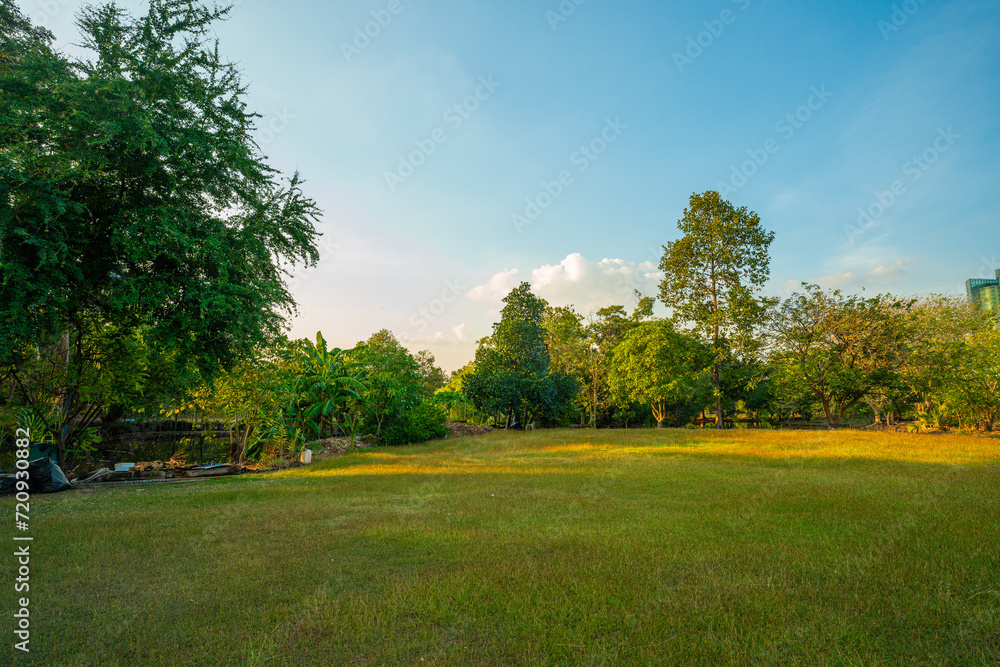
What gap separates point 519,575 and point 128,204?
897 cm

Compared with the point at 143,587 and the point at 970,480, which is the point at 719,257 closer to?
the point at 970,480

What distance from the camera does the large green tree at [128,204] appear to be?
6.74 meters

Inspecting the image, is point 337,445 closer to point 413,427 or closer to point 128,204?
point 413,427

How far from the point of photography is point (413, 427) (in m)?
18.4

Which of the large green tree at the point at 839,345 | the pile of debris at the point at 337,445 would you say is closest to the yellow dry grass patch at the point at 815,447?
the large green tree at the point at 839,345

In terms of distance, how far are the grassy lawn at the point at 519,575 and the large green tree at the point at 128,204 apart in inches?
117

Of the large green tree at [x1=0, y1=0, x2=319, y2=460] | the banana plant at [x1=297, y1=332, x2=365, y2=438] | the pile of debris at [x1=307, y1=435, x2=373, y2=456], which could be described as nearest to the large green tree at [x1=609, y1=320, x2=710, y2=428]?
the pile of debris at [x1=307, y1=435, x2=373, y2=456]

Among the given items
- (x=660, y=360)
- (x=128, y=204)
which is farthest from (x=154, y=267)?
(x=660, y=360)

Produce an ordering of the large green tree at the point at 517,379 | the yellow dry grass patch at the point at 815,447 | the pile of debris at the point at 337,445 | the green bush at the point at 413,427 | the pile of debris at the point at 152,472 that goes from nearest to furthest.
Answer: the pile of debris at the point at 152,472 < the yellow dry grass patch at the point at 815,447 < the pile of debris at the point at 337,445 < the green bush at the point at 413,427 < the large green tree at the point at 517,379

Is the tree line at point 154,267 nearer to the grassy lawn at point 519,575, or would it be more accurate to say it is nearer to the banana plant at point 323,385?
the banana plant at point 323,385

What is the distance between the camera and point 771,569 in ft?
13.8

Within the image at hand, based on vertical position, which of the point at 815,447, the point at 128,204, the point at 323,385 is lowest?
the point at 815,447

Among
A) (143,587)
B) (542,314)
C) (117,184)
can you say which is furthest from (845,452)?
(542,314)

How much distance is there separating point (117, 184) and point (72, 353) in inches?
178
